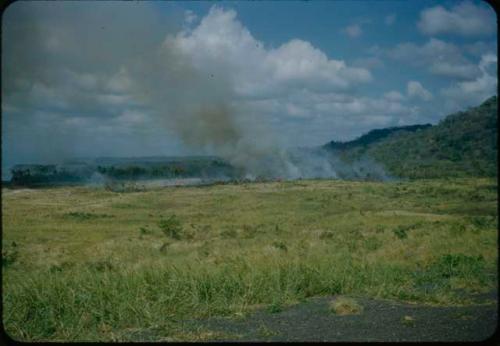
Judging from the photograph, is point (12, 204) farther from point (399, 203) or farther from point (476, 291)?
point (476, 291)

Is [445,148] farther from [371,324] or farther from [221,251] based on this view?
[371,324]

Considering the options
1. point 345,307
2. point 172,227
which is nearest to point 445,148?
point 172,227

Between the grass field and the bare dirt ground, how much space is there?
34 cm

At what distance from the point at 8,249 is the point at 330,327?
15.4 meters

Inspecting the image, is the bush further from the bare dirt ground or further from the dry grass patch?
the bare dirt ground

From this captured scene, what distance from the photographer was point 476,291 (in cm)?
730

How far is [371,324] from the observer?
226 inches

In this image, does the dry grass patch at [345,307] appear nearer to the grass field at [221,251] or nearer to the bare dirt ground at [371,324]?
the bare dirt ground at [371,324]

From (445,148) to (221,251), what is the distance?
21.9 metres

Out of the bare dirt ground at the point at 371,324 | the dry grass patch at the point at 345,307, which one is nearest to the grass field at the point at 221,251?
the bare dirt ground at the point at 371,324

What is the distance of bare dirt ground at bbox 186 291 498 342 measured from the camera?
502 cm

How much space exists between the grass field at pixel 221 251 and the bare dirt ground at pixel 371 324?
13.5 inches

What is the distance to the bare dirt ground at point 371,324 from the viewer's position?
5020 mm

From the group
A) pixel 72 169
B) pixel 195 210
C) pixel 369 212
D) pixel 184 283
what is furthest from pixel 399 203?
pixel 72 169
